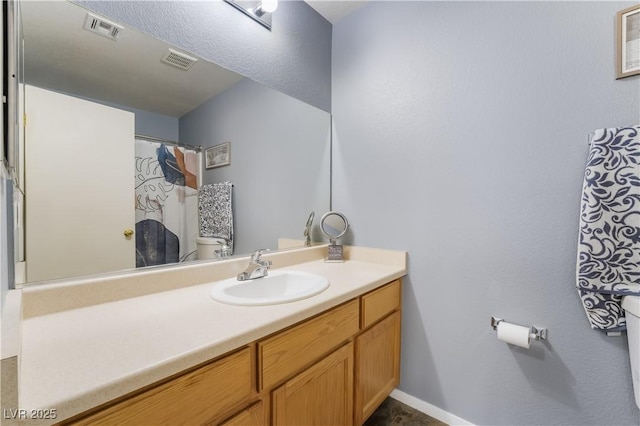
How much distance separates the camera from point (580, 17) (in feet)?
3.44

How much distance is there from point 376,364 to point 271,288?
0.66m

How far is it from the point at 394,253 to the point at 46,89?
164cm

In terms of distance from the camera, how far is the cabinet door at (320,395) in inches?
34.5

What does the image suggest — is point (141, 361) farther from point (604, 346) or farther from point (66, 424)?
point (604, 346)

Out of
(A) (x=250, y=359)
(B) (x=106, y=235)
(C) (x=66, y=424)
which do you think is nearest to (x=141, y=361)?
(C) (x=66, y=424)

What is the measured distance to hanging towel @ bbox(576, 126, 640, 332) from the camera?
929mm

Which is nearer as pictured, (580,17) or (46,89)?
(46,89)

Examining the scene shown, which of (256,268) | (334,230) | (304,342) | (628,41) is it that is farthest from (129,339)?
(628,41)

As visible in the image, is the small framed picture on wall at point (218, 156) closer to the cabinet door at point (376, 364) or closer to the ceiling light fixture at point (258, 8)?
the ceiling light fixture at point (258, 8)

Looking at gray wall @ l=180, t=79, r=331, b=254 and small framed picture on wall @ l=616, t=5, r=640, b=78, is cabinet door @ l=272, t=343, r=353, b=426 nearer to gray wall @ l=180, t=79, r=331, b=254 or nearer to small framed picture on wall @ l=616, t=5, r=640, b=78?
gray wall @ l=180, t=79, r=331, b=254

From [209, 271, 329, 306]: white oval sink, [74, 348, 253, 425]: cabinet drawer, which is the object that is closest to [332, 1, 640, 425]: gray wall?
[209, 271, 329, 306]: white oval sink

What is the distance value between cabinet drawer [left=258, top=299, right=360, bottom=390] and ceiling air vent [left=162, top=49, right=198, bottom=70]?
3.90 ft

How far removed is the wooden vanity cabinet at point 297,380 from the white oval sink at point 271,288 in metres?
0.11

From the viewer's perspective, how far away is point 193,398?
2.15ft
